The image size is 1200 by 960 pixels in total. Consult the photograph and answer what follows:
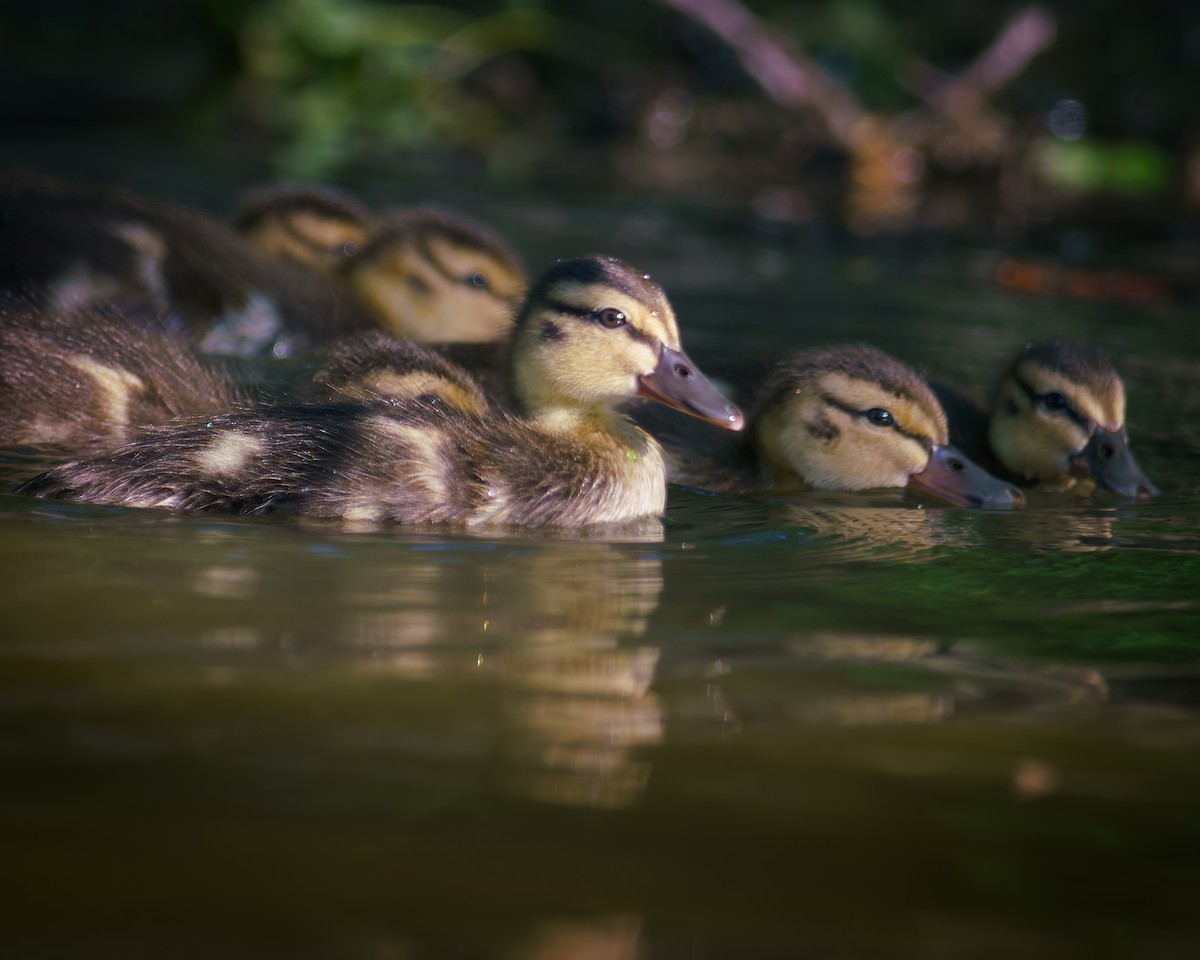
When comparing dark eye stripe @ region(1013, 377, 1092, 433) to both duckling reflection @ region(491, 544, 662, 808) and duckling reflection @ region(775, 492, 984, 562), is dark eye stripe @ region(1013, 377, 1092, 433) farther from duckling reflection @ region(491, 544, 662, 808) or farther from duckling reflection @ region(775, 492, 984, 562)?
duckling reflection @ region(491, 544, 662, 808)

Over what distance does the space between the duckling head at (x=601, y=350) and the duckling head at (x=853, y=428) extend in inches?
20.4

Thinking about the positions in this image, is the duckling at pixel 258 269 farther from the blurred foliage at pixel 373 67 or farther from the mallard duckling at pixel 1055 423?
the blurred foliage at pixel 373 67

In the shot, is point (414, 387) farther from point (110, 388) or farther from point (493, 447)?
point (110, 388)

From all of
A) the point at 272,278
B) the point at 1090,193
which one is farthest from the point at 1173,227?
the point at 272,278

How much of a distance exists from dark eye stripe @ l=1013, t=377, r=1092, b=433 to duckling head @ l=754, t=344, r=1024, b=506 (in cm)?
35

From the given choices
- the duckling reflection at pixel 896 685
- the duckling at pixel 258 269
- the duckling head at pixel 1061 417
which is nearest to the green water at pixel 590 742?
the duckling reflection at pixel 896 685

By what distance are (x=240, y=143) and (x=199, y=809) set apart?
8882mm

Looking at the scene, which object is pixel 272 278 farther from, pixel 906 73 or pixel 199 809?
pixel 906 73

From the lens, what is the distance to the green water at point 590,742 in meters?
1.82

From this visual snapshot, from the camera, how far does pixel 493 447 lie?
3.73 m

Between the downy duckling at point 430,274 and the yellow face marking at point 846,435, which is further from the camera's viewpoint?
the downy duckling at point 430,274

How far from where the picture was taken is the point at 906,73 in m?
10.2

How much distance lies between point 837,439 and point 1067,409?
63 cm

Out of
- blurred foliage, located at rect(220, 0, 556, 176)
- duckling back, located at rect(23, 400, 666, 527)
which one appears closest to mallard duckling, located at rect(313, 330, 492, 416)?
duckling back, located at rect(23, 400, 666, 527)
